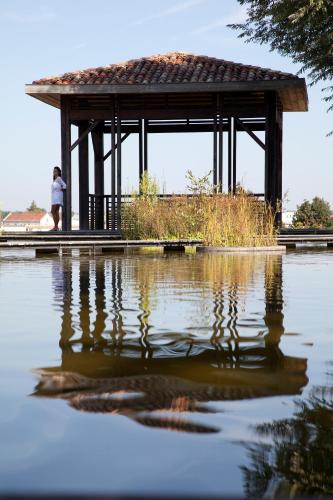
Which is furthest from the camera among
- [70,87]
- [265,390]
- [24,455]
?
[70,87]

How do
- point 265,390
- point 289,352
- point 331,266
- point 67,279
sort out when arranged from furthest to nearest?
point 331,266
point 67,279
point 289,352
point 265,390

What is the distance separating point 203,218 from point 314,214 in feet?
54.0

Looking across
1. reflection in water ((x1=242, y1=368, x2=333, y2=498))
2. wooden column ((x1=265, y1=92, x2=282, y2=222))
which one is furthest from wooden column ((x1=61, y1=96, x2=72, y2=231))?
reflection in water ((x1=242, y1=368, x2=333, y2=498))

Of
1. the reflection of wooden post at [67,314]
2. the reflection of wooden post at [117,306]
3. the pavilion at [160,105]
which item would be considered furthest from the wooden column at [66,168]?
the reflection of wooden post at [67,314]

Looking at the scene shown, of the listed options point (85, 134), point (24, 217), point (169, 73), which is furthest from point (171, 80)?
point (24, 217)

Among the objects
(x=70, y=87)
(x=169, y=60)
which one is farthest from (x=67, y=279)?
(x=169, y=60)

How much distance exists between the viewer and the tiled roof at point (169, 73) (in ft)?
55.7

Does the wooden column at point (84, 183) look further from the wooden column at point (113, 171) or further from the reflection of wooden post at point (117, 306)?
the reflection of wooden post at point (117, 306)

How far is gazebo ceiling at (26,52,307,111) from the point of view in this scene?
16609 mm

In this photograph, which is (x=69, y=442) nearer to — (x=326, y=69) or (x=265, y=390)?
(x=265, y=390)

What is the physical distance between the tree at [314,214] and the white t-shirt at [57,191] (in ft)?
37.7

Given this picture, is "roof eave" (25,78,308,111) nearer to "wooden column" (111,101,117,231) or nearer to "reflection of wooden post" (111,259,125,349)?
"wooden column" (111,101,117,231)

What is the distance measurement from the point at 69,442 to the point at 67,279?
556cm

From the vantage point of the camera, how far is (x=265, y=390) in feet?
8.59
